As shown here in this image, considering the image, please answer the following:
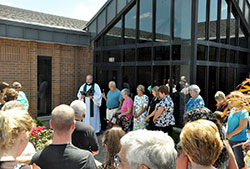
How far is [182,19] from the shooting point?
7148 mm

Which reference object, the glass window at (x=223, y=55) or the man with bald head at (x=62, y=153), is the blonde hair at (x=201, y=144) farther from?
the glass window at (x=223, y=55)

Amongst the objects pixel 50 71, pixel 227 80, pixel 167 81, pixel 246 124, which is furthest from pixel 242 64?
pixel 50 71

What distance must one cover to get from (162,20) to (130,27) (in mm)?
1427

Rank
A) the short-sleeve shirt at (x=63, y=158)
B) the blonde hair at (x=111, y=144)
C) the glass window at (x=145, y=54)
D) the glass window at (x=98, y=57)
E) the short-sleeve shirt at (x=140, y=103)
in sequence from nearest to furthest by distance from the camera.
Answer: the short-sleeve shirt at (x=63, y=158), the blonde hair at (x=111, y=144), the short-sleeve shirt at (x=140, y=103), the glass window at (x=145, y=54), the glass window at (x=98, y=57)

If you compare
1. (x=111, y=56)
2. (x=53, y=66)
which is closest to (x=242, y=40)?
(x=111, y=56)


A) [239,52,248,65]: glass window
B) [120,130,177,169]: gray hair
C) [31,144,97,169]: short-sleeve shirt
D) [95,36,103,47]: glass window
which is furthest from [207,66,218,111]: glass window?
[120,130,177,169]: gray hair

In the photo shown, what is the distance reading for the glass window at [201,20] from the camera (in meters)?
7.01

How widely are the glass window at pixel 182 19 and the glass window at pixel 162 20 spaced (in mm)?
303

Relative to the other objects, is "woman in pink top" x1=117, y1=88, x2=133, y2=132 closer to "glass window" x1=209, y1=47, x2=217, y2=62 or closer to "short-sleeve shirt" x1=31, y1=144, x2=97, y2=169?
"glass window" x1=209, y1=47, x2=217, y2=62

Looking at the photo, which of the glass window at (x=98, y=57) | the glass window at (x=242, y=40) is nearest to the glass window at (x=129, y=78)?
the glass window at (x=98, y=57)

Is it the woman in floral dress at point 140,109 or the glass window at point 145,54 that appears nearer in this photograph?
the woman in floral dress at point 140,109

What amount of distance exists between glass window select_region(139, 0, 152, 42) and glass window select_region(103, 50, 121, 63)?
1.20 m

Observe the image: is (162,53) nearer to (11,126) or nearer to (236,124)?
(236,124)

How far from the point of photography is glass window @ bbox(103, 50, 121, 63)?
354 inches
